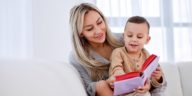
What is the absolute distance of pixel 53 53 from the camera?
2.49 meters

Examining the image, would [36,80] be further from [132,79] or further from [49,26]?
[49,26]

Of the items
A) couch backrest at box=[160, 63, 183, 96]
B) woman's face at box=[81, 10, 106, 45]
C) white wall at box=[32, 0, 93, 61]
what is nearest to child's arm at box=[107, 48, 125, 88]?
woman's face at box=[81, 10, 106, 45]

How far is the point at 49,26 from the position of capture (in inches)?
97.3

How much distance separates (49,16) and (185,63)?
131 cm

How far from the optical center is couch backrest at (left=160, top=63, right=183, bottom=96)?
184cm

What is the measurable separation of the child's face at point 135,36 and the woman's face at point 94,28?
0.13 meters

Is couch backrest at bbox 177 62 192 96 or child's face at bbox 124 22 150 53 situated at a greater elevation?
child's face at bbox 124 22 150 53

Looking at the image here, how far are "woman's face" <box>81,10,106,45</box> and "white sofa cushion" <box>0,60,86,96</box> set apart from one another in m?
0.24

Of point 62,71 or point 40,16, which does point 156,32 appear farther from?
point 62,71

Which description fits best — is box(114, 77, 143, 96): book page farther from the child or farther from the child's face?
the child's face

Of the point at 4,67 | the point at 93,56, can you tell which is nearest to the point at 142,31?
the point at 93,56

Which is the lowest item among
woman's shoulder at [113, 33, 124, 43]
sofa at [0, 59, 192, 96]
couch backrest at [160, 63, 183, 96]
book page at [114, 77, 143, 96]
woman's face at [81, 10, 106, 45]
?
Answer: couch backrest at [160, 63, 183, 96]

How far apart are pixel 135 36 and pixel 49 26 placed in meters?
1.40

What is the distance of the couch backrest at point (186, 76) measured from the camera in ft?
6.17
